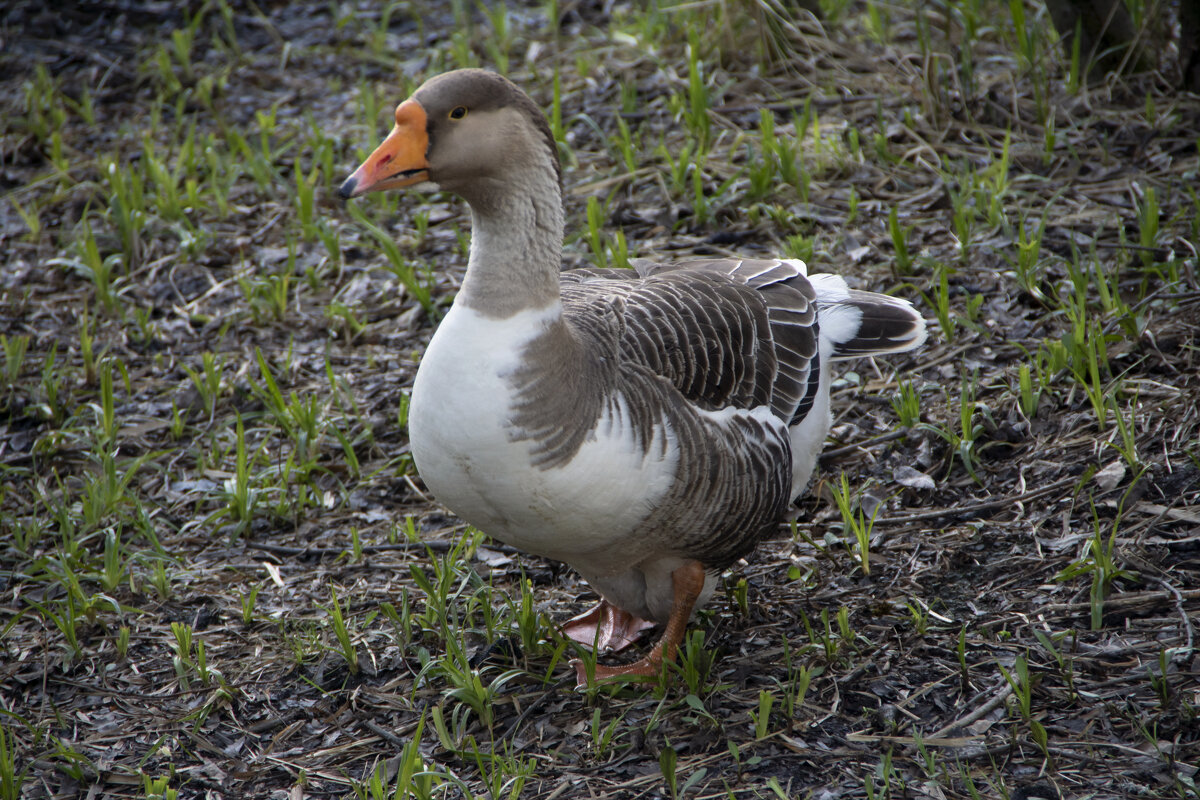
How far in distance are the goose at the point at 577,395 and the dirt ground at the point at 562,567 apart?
39 cm

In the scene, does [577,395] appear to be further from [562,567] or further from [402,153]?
[562,567]

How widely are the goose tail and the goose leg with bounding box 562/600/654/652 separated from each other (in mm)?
1074

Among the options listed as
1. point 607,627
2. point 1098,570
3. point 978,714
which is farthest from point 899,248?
point 978,714

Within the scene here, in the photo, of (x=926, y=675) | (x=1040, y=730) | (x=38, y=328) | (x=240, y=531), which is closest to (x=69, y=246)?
(x=38, y=328)

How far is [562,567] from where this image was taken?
3.91 metres

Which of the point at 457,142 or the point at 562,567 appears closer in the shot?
the point at 457,142

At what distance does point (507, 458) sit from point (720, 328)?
0.94m

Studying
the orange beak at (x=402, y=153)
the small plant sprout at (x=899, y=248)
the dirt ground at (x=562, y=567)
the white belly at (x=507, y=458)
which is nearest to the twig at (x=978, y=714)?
the dirt ground at (x=562, y=567)

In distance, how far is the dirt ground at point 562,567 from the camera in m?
2.96

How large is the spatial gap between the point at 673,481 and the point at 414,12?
5747 millimetres

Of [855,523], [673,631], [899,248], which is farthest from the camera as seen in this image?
[899,248]

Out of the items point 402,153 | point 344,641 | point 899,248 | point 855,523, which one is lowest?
point 344,641

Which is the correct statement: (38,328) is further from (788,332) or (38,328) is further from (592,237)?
(788,332)

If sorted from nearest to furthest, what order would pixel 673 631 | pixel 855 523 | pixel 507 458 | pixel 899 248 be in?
pixel 507 458 → pixel 673 631 → pixel 855 523 → pixel 899 248
